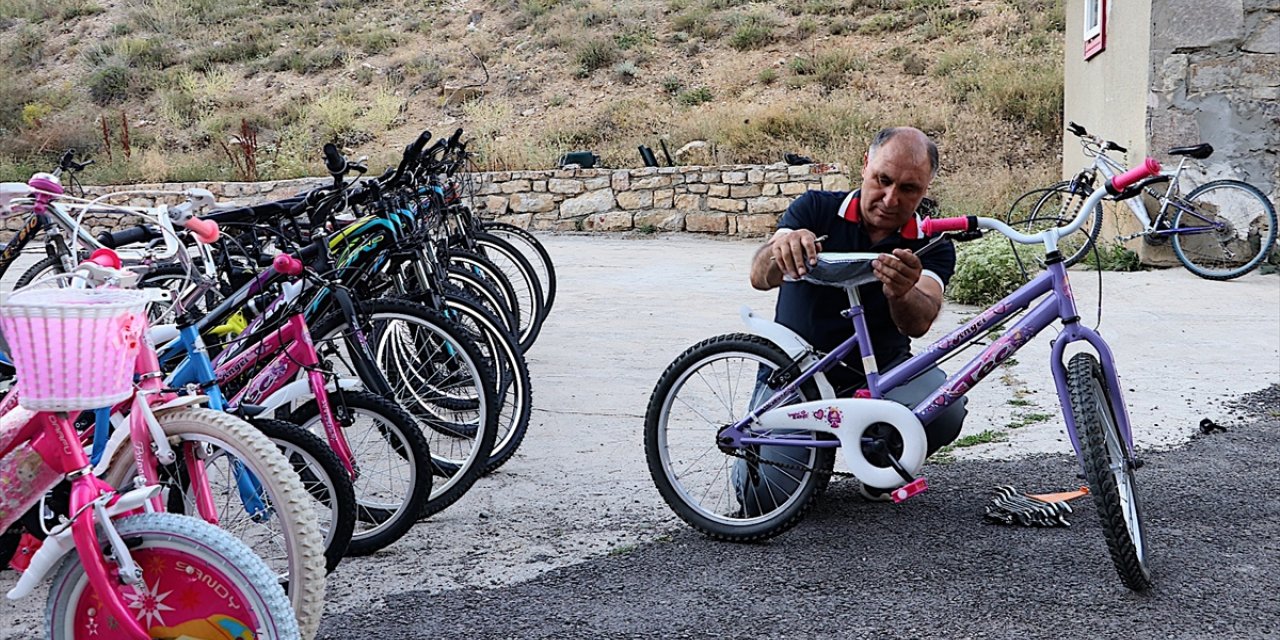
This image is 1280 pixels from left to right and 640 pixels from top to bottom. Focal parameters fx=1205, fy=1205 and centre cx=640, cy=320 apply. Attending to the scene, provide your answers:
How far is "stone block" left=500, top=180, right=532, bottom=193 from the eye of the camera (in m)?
15.1

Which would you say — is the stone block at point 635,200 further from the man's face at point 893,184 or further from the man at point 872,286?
the man's face at point 893,184

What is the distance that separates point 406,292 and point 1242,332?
5239 millimetres

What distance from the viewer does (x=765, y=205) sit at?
557 inches

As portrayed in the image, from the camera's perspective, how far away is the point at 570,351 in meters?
7.38

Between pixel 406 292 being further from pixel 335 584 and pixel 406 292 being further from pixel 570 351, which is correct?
pixel 570 351

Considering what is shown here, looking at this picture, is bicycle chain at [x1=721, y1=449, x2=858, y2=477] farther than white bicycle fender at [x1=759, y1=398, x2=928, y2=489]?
Yes

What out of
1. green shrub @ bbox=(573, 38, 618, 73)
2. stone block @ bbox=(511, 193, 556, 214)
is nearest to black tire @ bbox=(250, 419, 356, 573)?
stone block @ bbox=(511, 193, 556, 214)

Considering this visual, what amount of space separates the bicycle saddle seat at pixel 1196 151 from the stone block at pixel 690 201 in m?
5.94

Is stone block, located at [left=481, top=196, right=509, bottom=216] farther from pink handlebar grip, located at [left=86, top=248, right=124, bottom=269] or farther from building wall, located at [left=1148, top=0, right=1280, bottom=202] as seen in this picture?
pink handlebar grip, located at [left=86, top=248, right=124, bottom=269]

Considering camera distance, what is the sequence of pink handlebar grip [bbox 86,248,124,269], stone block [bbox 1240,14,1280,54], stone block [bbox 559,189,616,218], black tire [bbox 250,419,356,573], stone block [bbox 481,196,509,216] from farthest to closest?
stone block [bbox 481,196,509,216] → stone block [bbox 559,189,616,218] → stone block [bbox 1240,14,1280,54] → black tire [bbox 250,419,356,573] → pink handlebar grip [bbox 86,248,124,269]

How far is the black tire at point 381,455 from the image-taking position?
11.8 feet

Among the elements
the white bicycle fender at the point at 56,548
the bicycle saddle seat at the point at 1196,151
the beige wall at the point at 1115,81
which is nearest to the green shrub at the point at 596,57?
the beige wall at the point at 1115,81

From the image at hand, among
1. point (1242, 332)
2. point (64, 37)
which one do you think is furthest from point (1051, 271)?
point (64, 37)

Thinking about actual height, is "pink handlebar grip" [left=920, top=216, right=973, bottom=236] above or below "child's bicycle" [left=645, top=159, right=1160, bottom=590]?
above
